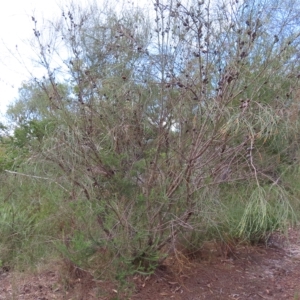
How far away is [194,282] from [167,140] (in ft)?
4.55

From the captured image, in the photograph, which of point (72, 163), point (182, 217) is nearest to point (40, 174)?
point (72, 163)

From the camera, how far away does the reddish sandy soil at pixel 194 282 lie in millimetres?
4137

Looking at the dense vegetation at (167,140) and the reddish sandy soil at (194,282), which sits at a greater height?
the dense vegetation at (167,140)

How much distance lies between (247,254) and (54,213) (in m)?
2.22

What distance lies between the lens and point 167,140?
4238mm

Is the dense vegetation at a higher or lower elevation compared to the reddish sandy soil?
higher

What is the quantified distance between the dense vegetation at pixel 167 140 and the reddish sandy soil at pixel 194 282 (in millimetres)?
193

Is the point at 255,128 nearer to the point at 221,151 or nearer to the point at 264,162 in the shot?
the point at 221,151

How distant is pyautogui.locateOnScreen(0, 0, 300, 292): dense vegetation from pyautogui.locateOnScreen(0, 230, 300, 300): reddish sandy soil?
0.63ft

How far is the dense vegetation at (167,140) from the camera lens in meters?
3.79

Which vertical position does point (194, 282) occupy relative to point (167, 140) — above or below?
below

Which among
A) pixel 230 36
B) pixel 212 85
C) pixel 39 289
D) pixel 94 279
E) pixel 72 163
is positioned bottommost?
pixel 39 289

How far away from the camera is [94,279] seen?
3.96 meters

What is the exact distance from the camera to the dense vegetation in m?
3.79
